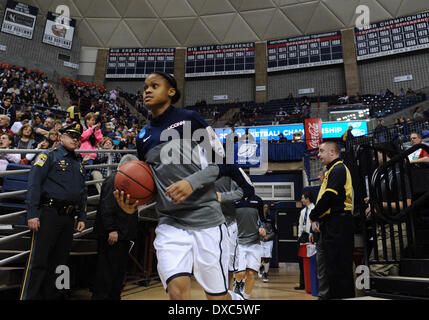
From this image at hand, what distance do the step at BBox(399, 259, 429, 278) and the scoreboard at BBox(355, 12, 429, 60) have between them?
19.3m

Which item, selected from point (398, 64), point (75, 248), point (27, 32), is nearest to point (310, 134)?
point (398, 64)

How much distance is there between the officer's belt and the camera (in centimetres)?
340

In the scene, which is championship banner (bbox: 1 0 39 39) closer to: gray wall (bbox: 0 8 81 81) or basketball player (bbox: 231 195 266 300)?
gray wall (bbox: 0 8 81 81)

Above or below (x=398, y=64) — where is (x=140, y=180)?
below

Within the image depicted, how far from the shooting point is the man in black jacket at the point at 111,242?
149 inches

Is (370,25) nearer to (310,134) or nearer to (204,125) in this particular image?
(310,134)

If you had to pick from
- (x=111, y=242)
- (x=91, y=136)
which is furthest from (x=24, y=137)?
(x=111, y=242)

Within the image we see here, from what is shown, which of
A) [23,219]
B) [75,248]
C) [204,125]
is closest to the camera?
[204,125]

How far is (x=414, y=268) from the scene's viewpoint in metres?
3.15

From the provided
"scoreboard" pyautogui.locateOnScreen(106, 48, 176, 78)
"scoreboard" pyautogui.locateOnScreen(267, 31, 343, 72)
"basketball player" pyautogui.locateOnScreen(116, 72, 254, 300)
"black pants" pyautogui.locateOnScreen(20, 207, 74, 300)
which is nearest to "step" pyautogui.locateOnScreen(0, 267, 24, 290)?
"black pants" pyautogui.locateOnScreen(20, 207, 74, 300)

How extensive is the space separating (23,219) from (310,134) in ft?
42.4

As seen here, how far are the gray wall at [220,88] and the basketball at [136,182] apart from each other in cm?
2080

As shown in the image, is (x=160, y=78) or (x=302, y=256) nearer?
(x=160, y=78)

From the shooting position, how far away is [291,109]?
772 inches
